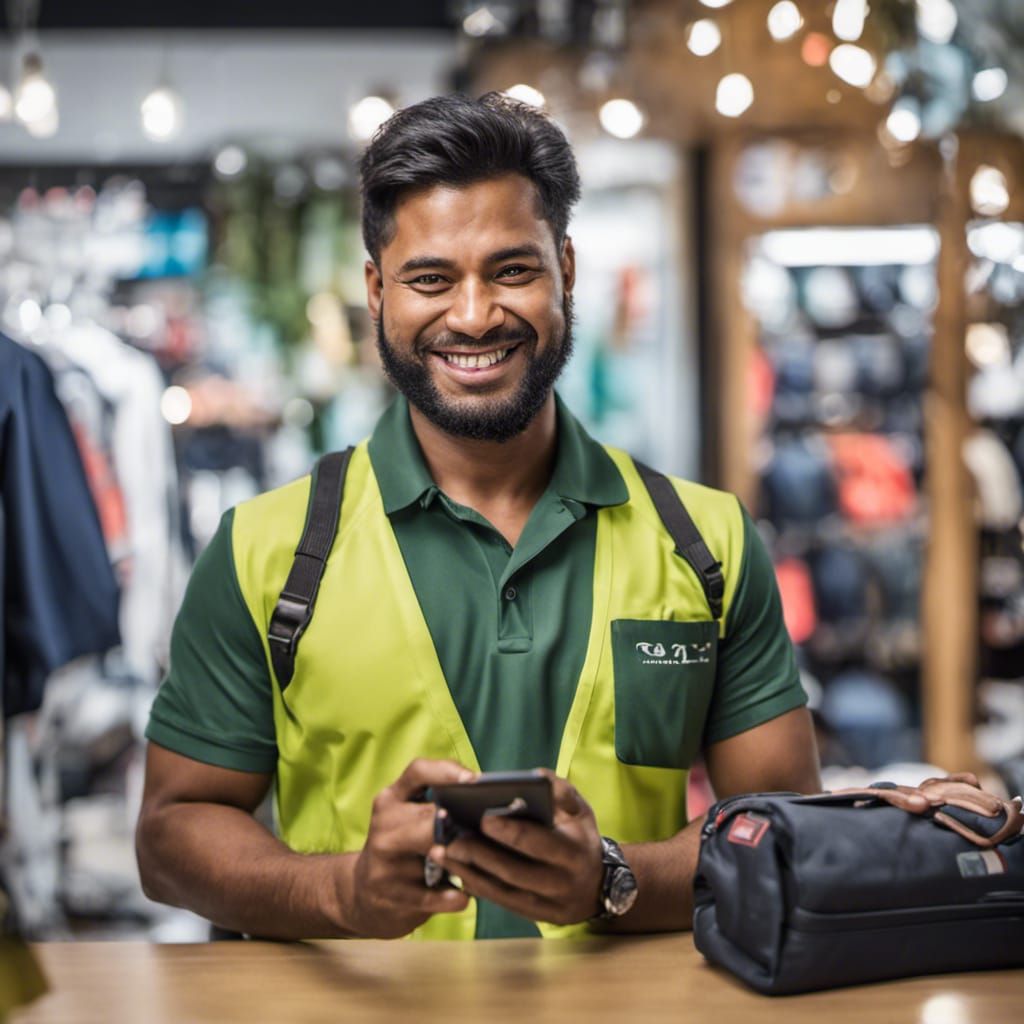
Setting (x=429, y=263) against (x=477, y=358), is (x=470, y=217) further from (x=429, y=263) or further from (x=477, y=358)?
(x=477, y=358)

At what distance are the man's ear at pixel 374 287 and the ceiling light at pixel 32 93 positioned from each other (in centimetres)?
263

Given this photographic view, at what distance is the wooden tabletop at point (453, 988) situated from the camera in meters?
1.49

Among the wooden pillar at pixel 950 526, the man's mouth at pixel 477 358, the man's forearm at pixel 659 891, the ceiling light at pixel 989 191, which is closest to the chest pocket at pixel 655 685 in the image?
the man's forearm at pixel 659 891

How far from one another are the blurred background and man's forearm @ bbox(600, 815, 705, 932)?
3.43 meters

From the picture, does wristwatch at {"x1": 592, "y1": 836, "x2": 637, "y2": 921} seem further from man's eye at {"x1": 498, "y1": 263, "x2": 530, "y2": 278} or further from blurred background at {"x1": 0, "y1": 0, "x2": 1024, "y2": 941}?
blurred background at {"x1": 0, "y1": 0, "x2": 1024, "y2": 941}

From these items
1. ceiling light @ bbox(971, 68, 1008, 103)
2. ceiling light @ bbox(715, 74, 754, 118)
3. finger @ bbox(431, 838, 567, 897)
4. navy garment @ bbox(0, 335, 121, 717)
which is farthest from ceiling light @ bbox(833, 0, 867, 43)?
finger @ bbox(431, 838, 567, 897)

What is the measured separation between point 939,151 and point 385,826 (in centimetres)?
455

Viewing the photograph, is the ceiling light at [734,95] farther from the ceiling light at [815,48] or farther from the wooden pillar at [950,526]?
the wooden pillar at [950,526]

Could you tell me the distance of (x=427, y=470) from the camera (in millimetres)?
2068

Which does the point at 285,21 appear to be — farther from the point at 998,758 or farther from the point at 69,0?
the point at 998,758

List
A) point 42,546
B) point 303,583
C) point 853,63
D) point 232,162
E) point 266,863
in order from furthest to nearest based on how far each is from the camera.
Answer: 1. point 232,162
2. point 853,63
3. point 42,546
4. point 303,583
5. point 266,863

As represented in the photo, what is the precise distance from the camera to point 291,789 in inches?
77.6

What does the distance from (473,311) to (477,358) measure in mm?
72

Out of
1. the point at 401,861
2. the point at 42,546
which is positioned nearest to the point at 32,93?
the point at 42,546
